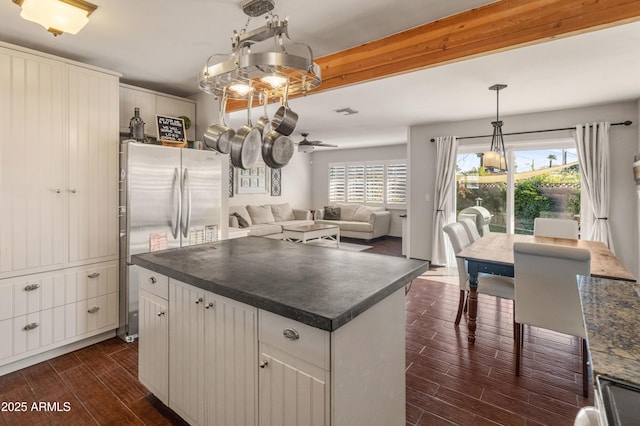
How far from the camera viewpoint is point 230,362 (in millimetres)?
1494

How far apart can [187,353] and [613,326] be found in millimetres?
1792

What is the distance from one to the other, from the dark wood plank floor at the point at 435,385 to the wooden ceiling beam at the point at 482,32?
7.55ft

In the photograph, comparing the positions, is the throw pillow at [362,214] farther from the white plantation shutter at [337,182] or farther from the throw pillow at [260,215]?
the throw pillow at [260,215]

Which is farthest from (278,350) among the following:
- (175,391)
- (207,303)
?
(175,391)

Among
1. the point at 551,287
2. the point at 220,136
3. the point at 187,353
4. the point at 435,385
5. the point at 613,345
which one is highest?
the point at 220,136

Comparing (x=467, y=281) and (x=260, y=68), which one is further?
(x=467, y=281)

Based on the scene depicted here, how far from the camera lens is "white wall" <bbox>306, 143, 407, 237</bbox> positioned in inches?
340

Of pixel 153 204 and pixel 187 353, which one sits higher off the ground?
pixel 153 204

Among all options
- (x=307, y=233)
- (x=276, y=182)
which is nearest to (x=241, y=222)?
(x=307, y=233)

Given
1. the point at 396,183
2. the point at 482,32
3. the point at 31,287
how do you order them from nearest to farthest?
1. the point at 482,32
2. the point at 31,287
3. the point at 396,183

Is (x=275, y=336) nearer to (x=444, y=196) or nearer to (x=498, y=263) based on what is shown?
(x=498, y=263)

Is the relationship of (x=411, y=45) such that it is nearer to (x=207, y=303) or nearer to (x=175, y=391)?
(x=207, y=303)

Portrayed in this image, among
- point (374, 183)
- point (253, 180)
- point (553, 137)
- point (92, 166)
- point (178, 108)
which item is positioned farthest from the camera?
point (374, 183)

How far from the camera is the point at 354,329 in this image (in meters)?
1.27
